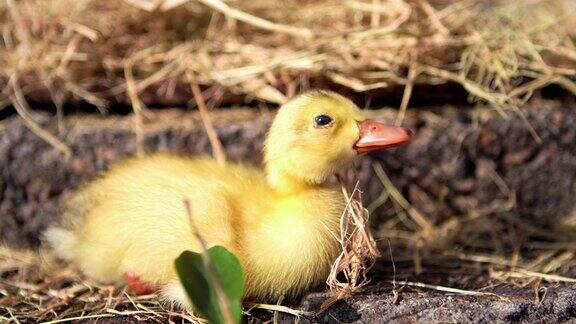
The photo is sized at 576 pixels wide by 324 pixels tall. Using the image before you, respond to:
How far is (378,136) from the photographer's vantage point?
1.77 m

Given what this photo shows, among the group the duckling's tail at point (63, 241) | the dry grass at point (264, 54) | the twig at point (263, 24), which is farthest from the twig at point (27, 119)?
the twig at point (263, 24)

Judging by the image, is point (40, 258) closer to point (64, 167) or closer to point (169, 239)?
point (64, 167)

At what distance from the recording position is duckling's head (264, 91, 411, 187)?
1786 millimetres

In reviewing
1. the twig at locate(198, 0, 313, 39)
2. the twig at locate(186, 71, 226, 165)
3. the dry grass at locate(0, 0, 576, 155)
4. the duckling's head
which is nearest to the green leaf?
the duckling's head

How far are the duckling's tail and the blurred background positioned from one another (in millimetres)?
233

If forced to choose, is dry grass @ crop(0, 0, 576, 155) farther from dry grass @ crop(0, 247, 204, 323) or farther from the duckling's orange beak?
the duckling's orange beak

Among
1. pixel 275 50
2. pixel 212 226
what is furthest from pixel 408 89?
pixel 212 226

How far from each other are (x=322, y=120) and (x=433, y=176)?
85 cm

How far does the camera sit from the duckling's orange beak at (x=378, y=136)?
175 centimetres

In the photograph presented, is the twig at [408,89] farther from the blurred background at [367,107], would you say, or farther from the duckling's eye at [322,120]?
the duckling's eye at [322,120]

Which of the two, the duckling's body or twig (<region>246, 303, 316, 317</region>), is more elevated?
the duckling's body

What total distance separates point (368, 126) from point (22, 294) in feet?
3.22

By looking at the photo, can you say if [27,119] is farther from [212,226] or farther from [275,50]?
[212,226]

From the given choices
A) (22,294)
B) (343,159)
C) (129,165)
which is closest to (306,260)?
(343,159)
